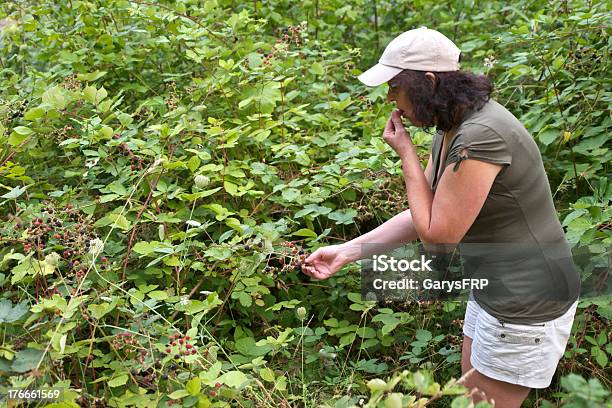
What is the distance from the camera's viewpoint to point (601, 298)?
262 centimetres

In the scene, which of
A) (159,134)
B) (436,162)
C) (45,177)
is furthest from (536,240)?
(45,177)

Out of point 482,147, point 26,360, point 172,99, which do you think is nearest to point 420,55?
point 482,147

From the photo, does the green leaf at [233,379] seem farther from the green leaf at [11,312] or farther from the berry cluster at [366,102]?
the berry cluster at [366,102]

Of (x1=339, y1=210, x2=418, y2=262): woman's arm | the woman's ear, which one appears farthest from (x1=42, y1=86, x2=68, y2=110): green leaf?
the woman's ear

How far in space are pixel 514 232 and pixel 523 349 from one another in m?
0.35

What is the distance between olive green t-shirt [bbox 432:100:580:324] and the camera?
1.91m

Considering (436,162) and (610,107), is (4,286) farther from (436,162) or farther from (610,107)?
(610,107)


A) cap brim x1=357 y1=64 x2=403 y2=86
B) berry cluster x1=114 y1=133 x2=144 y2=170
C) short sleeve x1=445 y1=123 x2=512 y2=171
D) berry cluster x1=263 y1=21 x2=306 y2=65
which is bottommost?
berry cluster x1=114 y1=133 x2=144 y2=170

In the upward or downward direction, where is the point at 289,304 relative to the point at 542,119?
downward

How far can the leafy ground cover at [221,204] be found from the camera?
2.26 m

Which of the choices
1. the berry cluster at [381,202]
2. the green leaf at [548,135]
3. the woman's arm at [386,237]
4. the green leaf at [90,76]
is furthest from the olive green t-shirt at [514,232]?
the green leaf at [90,76]

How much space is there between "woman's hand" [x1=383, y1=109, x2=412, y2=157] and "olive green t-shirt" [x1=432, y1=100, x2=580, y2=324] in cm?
14

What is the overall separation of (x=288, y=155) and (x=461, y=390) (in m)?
1.77

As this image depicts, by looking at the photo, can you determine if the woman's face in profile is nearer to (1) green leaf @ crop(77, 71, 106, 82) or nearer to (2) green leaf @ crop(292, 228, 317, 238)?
(2) green leaf @ crop(292, 228, 317, 238)
